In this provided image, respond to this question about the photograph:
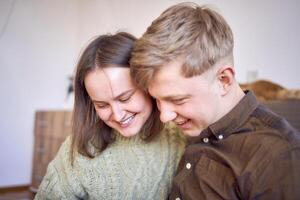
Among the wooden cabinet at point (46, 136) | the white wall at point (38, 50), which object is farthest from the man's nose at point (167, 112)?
the wooden cabinet at point (46, 136)

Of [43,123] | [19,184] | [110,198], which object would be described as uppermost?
[110,198]

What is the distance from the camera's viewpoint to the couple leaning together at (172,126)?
70cm

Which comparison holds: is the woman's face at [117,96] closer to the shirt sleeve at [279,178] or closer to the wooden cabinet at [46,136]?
the shirt sleeve at [279,178]

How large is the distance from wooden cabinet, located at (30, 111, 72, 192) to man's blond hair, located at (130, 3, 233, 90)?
233 cm

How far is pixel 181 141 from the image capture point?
3.58 ft

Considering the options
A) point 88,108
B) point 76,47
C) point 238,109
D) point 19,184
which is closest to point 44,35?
point 76,47

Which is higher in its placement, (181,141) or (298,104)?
(298,104)

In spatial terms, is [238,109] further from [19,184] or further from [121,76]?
[19,184]

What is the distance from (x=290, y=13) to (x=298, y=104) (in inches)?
31.2

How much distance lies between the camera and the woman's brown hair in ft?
3.06

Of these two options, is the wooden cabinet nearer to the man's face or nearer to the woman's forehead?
the woman's forehead

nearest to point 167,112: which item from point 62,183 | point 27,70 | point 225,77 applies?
point 225,77

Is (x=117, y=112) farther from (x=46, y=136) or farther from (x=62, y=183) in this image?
(x=46, y=136)

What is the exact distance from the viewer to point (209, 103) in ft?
2.53
